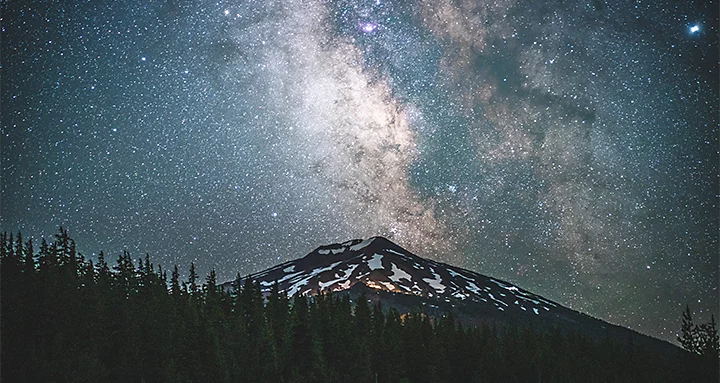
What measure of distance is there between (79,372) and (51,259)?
25.2 m

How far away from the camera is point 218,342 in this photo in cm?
6141

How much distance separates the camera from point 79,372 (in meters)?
45.7

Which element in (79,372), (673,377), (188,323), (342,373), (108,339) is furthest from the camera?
(673,377)

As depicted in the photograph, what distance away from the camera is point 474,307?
18375 centimetres

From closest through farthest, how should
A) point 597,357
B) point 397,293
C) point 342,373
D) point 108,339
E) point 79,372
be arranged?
point 79,372
point 108,339
point 342,373
point 597,357
point 397,293

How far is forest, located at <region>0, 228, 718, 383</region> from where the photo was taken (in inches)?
2041

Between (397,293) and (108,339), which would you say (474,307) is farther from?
(108,339)

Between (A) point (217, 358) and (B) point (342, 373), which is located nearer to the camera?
(A) point (217, 358)

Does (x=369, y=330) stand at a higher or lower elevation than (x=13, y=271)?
lower

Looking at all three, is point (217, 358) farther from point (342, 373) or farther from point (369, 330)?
point (369, 330)

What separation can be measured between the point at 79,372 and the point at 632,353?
92.9 m

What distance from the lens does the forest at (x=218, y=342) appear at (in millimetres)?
51844

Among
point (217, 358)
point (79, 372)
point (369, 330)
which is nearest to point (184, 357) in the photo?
point (217, 358)

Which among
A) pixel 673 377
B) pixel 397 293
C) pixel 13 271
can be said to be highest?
pixel 397 293
